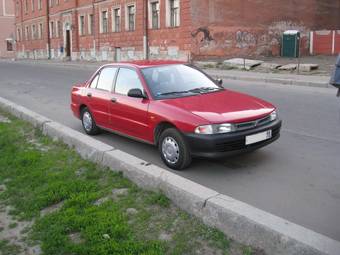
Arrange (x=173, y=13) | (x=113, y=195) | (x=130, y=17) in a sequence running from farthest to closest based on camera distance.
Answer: (x=130, y=17) < (x=173, y=13) < (x=113, y=195)

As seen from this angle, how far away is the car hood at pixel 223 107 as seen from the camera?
17.9ft

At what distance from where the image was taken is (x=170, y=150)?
582 cm

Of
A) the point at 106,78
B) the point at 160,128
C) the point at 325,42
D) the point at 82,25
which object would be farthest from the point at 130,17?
the point at 160,128

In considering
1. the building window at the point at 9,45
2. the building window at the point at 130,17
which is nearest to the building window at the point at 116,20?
the building window at the point at 130,17

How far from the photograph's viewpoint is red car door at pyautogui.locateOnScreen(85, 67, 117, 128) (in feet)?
24.1

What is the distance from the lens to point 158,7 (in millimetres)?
31016

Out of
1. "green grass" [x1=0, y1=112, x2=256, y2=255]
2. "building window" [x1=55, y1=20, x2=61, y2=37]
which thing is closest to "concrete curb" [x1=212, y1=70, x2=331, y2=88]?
"green grass" [x1=0, y1=112, x2=256, y2=255]

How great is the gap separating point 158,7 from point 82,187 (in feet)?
90.3

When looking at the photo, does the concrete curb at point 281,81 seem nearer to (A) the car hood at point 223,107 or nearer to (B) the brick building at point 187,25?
(B) the brick building at point 187,25

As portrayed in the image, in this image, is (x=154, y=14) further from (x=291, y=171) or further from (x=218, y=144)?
(x=218, y=144)

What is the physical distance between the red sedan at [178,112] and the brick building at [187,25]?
21530 mm

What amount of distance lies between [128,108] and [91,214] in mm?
2580

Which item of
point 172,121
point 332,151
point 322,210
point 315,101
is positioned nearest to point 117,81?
point 172,121

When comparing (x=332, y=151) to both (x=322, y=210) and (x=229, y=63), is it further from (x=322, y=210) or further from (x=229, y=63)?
(x=229, y=63)
